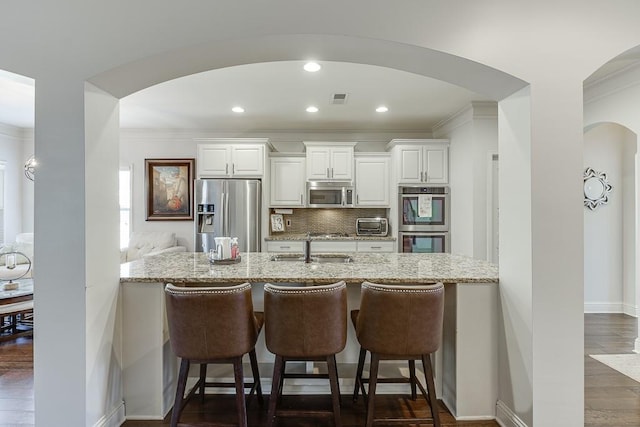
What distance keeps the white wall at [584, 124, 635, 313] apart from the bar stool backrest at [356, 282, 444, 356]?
3649mm

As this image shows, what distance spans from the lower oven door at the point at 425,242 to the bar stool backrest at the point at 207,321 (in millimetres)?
3569

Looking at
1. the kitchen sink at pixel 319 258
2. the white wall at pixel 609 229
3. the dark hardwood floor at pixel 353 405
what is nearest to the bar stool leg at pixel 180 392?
the dark hardwood floor at pixel 353 405

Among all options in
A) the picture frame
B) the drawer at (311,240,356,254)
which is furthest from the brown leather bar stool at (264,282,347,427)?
the picture frame

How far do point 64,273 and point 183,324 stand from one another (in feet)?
2.28

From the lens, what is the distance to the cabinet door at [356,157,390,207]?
207 inches

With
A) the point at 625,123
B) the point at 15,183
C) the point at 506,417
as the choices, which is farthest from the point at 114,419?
the point at 15,183

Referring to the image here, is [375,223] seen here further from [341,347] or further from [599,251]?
[341,347]

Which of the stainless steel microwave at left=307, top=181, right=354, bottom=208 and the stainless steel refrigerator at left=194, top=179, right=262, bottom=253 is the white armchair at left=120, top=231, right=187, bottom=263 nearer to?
the stainless steel refrigerator at left=194, top=179, right=262, bottom=253

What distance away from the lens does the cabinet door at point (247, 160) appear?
502cm

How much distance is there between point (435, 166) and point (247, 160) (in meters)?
2.77

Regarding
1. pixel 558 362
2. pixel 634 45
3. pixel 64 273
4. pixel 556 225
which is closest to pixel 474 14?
pixel 634 45

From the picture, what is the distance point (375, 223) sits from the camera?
5195 millimetres

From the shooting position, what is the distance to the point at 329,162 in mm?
5168

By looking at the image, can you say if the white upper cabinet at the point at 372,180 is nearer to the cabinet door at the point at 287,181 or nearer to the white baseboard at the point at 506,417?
the cabinet door at the point at 287,181
